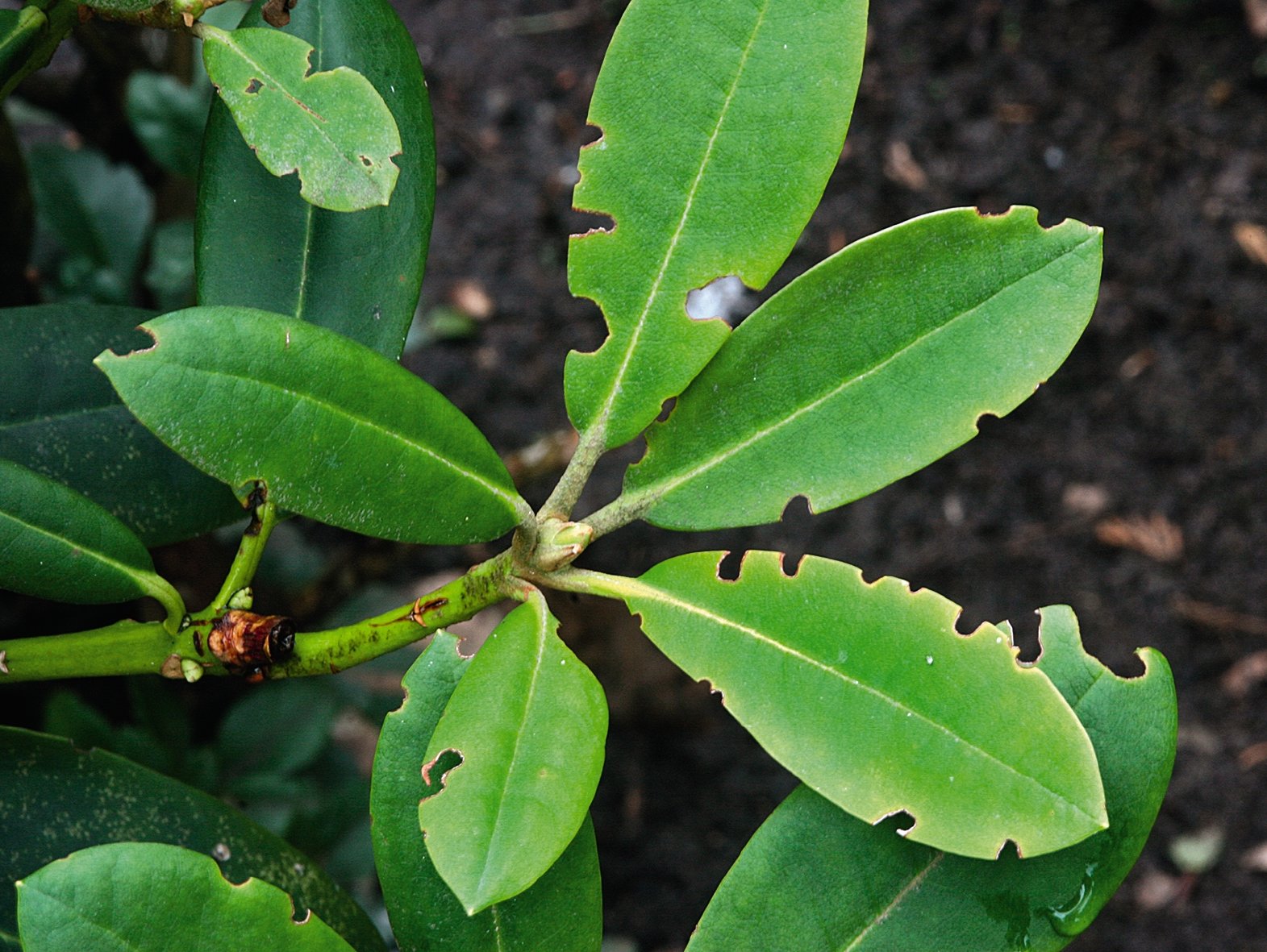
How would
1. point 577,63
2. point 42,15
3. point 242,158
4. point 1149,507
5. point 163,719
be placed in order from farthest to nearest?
point 577,63, point 1149,507, point 163,719, point 242,158, point 42,15

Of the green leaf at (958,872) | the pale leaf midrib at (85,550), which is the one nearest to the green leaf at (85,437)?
the pale leaf midrib at (85,550)

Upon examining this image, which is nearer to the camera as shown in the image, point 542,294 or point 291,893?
point 291,893

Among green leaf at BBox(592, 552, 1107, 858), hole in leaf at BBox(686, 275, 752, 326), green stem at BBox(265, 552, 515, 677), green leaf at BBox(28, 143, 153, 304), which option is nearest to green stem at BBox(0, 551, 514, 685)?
green stem at BBox(265, 552, 515, 677)

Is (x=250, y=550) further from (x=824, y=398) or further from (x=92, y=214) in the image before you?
(x=92, y=214)

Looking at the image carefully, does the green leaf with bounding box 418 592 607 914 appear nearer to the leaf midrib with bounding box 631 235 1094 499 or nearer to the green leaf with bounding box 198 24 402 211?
the leaf midrib with bounding box 631 235 1094 499

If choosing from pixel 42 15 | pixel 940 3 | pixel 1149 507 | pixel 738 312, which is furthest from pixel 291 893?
pixel 940 3

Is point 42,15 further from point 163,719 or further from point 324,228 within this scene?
point 163,719

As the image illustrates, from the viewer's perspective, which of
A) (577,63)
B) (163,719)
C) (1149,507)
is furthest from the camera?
(577,63)

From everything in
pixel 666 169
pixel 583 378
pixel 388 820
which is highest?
pixel 666 169
